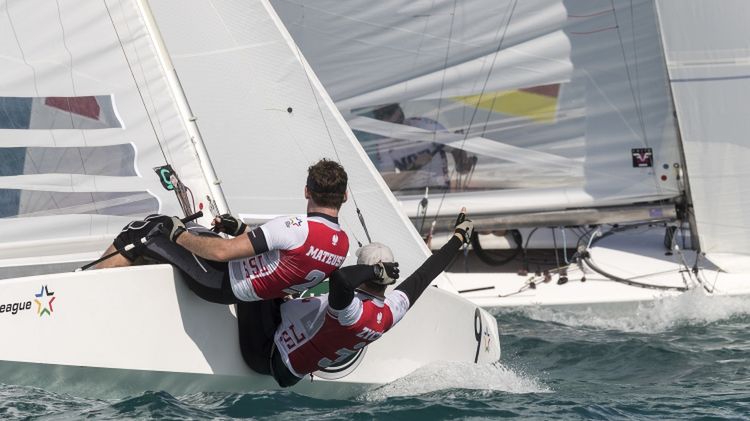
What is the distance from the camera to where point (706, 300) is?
6785mm

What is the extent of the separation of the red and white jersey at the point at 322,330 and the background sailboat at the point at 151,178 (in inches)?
6.4

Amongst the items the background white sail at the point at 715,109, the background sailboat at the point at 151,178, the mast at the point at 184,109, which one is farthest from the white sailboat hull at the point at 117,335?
the background white sail at the point at 715,109

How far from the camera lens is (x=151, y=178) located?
4574mm

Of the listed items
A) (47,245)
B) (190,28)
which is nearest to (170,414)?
(47,245)

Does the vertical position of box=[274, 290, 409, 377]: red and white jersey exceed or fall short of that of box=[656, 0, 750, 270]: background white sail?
it falls short

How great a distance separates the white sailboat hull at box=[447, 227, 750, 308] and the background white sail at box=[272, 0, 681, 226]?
369 millimetres

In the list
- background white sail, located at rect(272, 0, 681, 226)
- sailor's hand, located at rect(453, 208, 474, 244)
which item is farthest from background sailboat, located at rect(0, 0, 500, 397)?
background white sail, located at rect(272, 0, 681, 226)

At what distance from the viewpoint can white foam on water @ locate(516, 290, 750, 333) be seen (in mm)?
6586

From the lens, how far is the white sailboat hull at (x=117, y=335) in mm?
3738

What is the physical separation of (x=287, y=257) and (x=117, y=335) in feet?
1.89

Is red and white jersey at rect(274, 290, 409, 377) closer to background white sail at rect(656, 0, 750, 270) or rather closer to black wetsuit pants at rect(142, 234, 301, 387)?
black wetsuit pants at rect(142, 234, 301, 387)

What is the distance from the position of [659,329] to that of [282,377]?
2990 mm

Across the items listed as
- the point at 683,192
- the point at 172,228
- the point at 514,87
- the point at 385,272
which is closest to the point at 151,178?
the point at 172,228

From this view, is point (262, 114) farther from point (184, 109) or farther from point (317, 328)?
point (317, 328)
